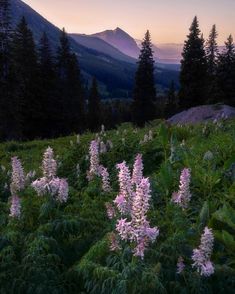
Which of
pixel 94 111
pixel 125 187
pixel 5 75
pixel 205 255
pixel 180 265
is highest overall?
pixel 125 187

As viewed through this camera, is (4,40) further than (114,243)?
Yes

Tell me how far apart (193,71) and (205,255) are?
53434mm

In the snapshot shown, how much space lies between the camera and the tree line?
4106cm

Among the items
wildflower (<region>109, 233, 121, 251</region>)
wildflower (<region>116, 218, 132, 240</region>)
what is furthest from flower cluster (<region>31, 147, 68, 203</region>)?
wildflower (<region>116, 218, 132, 240</region>)

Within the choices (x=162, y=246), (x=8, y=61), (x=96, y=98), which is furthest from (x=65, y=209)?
(x=96, y=98)

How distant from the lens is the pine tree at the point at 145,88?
2371 inches

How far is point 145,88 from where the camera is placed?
6122cm

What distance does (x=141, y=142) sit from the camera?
34.3 ft

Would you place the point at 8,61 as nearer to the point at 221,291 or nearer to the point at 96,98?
the point at 96,98

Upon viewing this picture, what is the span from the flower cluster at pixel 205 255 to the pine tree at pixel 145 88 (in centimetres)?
5586

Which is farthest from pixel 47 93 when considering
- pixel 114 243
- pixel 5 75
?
pixel 114 243

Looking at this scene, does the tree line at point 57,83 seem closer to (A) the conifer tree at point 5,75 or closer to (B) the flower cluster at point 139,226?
(A) the conifer tree at point 5,75

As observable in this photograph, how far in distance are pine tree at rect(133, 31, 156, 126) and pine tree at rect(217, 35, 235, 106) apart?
13.3 meters

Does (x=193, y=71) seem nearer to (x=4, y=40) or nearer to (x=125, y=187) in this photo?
(x=4, y=40)
